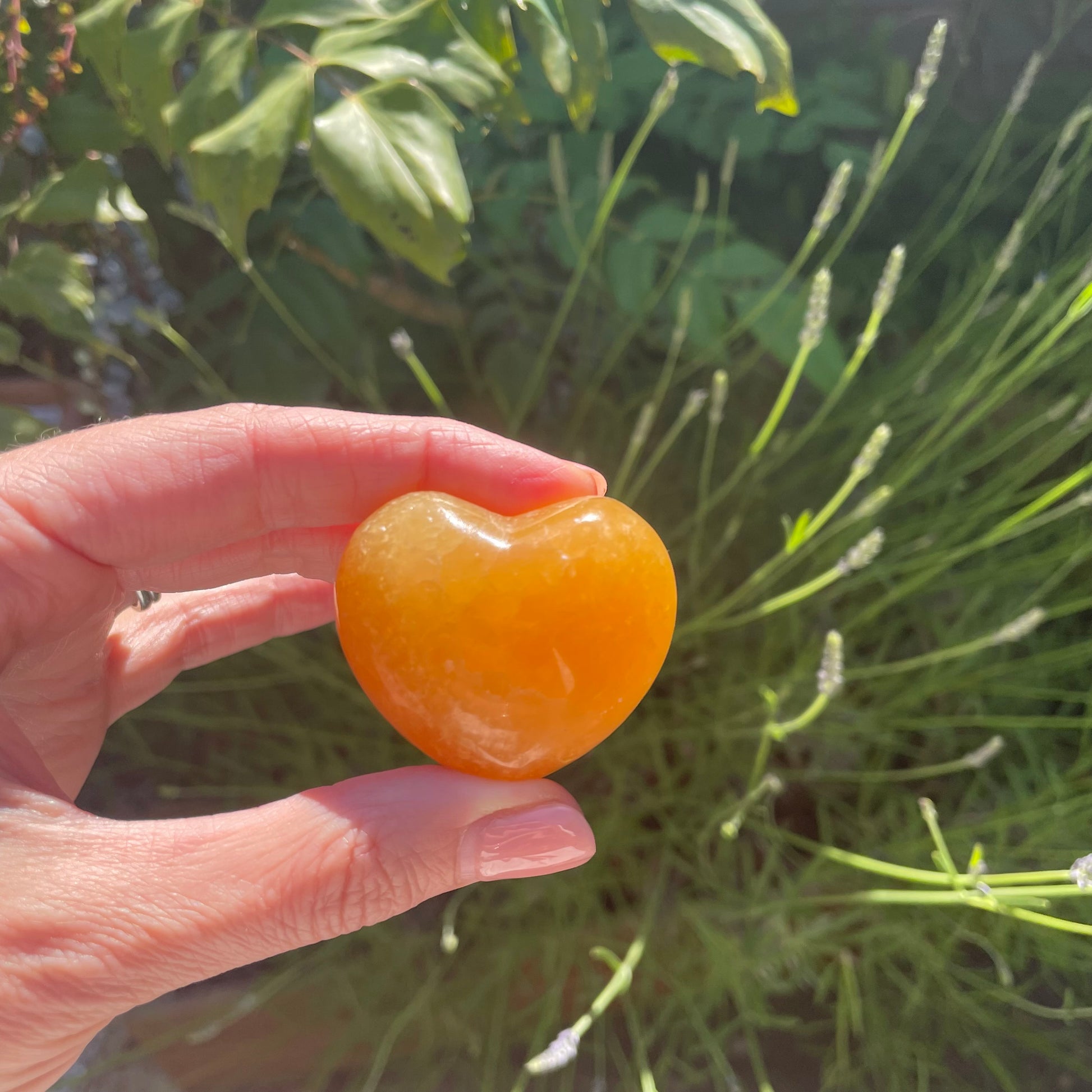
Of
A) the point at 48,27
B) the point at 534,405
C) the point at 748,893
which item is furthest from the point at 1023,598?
the point at 48,27

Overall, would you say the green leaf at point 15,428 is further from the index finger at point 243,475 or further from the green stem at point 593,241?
the green stem at point 593,241

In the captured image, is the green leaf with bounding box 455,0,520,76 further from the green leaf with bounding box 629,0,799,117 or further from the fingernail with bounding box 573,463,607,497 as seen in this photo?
the fingernail with bounding box 573,463,607,497

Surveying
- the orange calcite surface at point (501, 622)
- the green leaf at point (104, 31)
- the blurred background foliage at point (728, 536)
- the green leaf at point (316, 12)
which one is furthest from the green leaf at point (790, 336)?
the green leaf at point (104, 31)

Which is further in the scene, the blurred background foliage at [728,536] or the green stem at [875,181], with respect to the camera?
the blurred background foliage at [728,536]

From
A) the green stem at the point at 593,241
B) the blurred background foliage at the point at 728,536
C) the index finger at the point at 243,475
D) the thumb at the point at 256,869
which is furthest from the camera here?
the blurred background foliage at the point at 728,536

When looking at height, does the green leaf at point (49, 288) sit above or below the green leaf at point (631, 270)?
below

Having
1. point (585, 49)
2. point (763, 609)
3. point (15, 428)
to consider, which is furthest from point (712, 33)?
point (15, 428)

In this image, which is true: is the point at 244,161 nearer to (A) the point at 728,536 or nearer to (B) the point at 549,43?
(B) the point at 549,43
